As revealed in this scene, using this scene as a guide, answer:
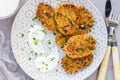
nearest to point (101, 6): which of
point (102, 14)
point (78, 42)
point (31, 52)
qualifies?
point (102, 14)

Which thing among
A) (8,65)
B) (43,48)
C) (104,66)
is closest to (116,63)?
(104,66)

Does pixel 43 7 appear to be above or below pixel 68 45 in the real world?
above

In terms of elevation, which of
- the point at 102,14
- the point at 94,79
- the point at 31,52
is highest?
the point at 102,14

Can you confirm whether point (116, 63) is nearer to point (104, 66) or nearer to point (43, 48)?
point (104, 66)

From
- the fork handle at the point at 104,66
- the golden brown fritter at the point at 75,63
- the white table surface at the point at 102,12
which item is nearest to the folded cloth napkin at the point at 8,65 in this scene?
the white table surface at the point at 102,12

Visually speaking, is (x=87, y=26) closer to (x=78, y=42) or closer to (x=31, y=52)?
(x=78, y=42)

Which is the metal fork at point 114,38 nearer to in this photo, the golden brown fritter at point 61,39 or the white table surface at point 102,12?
the white table surface at point 102,12

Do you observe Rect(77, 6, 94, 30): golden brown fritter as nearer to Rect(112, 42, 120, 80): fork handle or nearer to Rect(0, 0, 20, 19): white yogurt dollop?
Rect(112, 42, 120, 80): fork handle
